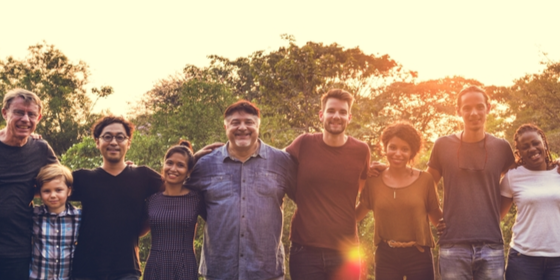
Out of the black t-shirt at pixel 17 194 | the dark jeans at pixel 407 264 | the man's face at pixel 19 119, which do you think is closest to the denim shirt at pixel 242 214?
the dark jeans at pixel 407 264

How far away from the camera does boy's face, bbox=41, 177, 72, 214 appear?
441cm

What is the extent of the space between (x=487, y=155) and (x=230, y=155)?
7.48 feet

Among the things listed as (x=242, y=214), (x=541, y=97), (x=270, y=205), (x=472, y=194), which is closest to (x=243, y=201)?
(x=242, y=214)

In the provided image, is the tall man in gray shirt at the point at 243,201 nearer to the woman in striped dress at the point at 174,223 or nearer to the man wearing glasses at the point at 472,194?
the woman in striped dress at the point at 174,223

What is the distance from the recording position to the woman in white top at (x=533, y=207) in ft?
14.9

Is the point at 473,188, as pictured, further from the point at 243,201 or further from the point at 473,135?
the point at 243,201

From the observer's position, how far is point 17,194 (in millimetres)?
4426

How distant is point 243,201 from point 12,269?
192 centimetres

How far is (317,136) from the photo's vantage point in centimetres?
493

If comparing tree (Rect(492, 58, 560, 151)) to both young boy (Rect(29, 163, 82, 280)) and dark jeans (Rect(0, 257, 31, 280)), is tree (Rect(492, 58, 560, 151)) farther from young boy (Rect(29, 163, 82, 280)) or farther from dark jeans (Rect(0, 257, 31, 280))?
dark jeans (Rect(0, 257, 31, 280))

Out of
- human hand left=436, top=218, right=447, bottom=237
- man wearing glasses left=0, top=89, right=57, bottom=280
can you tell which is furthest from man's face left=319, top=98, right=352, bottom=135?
man wearing glasses left=0, top=89, right=57, bottom=280

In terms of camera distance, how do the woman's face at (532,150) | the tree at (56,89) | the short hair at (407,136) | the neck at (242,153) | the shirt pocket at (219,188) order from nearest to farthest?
the shirt pocket at (219,188), the neck at (242,153), the woman's face at (532,150), the short hair at (407,136), the tree at (56,89)

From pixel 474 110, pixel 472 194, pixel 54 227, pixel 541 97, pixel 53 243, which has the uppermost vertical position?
pixel 541 97

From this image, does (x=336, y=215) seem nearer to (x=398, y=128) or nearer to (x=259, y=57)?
(x=398, y=128)
